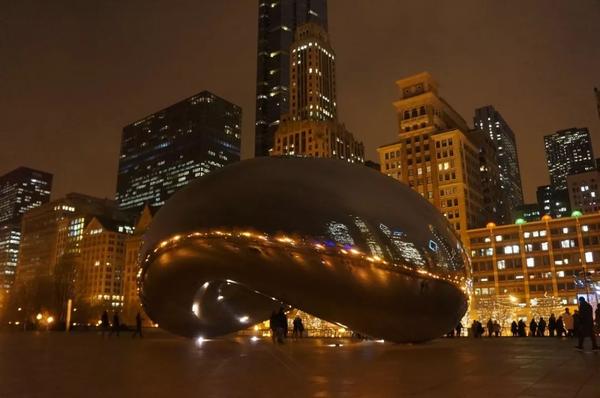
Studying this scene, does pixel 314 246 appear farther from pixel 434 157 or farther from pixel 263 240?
pixel 434 157

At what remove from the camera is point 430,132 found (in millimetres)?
124625

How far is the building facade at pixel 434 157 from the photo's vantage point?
118m

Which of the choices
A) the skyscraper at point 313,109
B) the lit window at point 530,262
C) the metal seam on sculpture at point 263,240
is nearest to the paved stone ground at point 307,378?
the metal seam on sculpture at point 263,240

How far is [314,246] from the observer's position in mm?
11938

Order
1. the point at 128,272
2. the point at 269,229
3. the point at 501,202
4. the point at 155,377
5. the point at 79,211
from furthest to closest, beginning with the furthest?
the point at 79,211
the point at 501,202
the point at 128,272
the point at 269,229
the point at 155,377

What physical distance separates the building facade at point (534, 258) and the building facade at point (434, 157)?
7.66 metres

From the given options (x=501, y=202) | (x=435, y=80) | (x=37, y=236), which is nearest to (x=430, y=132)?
(x=435, y=80)

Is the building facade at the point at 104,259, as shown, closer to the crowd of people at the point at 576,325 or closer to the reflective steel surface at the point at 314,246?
the crowd of people at the point at 576,325

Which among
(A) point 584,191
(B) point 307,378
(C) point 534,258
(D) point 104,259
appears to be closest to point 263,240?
(B) point 307,378

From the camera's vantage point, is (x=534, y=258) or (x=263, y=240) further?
(x=534, y=258)

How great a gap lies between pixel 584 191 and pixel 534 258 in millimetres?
70679

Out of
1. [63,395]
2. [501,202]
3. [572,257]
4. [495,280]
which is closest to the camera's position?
[63,395]

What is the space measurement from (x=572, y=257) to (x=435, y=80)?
5784cm

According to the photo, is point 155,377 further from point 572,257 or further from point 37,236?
point 37,236
